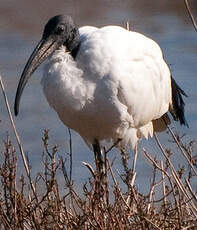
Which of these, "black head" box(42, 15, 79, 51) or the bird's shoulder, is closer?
the bird's shoulder

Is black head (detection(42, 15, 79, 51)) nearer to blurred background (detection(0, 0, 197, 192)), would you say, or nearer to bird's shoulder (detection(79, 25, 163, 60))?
bird's shoulder (detection(79, 25, 163, 60))

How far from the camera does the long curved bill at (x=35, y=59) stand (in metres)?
5.38

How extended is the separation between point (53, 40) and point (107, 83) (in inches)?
15.7

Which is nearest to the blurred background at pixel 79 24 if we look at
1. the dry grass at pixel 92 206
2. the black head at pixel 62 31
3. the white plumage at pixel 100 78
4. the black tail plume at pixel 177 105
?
the black tail plume at pixel 177 105

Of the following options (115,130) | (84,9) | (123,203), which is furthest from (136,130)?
(84,9)

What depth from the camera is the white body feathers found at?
5.39m

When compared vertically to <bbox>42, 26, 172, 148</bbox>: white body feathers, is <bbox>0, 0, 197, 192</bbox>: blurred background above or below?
below

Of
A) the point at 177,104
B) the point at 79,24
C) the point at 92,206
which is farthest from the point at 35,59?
the point at 79,24

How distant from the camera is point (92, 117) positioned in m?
5.59

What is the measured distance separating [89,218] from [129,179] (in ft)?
0.76

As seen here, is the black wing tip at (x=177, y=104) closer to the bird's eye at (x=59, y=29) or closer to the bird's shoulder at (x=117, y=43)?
the bird's shoulder at (x=117, y=43)

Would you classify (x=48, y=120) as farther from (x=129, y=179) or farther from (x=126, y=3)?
(x=126, y=3)

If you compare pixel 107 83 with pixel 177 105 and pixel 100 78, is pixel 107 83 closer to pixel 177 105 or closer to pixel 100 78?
pixel 100 78

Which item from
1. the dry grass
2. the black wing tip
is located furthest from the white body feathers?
the dry grass
